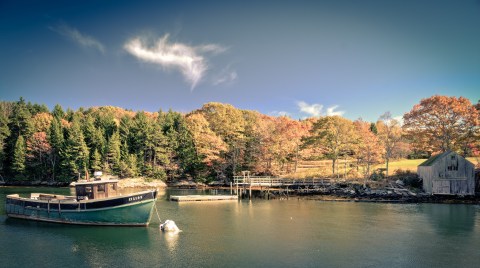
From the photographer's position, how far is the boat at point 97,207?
30703 mm

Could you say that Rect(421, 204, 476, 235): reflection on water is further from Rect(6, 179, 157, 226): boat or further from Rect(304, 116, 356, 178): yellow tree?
Rect(6, 179, 157, 226): boat

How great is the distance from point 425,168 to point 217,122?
48216mm

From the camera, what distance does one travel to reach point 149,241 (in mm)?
26266

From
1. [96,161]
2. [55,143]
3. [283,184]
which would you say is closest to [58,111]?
[55,143]

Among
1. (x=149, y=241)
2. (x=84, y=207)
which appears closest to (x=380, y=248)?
(x=149, y=241)

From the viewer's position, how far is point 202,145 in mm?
80938

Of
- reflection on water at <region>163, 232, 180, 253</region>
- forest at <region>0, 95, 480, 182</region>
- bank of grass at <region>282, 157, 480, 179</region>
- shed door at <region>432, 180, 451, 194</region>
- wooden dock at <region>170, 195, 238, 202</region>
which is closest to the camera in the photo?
reflection on water at <region>163, 232, 180, 253</region>

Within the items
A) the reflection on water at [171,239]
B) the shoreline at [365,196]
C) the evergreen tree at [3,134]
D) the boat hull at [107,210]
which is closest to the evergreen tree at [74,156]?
the evergreen tree at [3,134]

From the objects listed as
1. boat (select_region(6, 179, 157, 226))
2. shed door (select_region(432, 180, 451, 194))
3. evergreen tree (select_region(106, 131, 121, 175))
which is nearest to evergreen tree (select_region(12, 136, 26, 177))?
evergreen tree (select_region(106, 131, 121, 175))

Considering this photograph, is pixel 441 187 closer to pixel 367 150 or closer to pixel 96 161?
pixel 367 150

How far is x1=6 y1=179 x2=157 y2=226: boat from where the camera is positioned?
30.7 m

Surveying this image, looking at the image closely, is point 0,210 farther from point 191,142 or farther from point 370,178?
point 370,178

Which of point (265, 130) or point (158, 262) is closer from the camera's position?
point (158, 262)

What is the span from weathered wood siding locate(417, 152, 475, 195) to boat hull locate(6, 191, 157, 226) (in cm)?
4286
